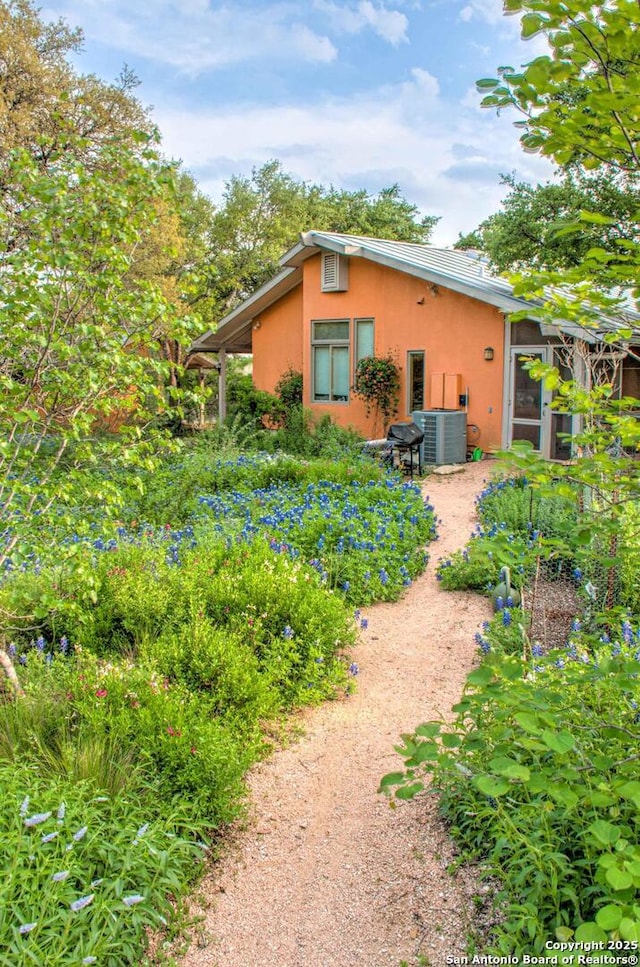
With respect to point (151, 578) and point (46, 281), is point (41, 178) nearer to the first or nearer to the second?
point (46, 281)

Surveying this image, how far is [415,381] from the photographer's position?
15234 mm

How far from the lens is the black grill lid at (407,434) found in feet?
41.5

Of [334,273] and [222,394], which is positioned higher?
[334,273]

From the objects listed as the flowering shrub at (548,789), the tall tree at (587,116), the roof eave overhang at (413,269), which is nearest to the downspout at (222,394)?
the roof eave overhang at (413,269)

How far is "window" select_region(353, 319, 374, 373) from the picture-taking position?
52.4 ft

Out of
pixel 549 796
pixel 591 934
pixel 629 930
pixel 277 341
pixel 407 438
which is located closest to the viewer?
pixel 629 930

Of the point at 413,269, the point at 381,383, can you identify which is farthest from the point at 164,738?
the point at 381,383

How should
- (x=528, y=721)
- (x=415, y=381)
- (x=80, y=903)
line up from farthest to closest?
(x=415, y=381) < (x=80, y=903) < (x=528, y=721)

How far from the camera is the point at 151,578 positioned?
5062mm

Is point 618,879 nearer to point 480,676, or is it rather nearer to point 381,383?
point 480,676

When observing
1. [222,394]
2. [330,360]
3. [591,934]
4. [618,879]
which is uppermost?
[330,360]

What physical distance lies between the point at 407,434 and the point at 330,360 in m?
4.90

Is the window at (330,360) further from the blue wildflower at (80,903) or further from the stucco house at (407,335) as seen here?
the blue wildflower at (80,903)

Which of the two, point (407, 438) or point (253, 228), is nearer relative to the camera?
point (407, 438)
